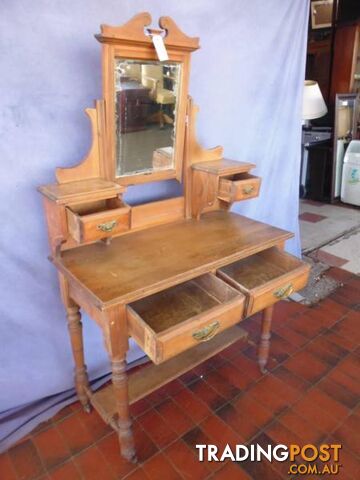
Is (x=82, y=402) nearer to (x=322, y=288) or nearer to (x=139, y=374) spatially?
(x=139, y=374)

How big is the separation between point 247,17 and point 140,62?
94 centimetres

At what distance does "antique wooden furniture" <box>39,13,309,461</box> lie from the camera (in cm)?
131

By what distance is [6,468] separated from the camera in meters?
1.56

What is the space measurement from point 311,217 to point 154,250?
3.44 metres

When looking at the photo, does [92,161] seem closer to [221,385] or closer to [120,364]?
[120,364]

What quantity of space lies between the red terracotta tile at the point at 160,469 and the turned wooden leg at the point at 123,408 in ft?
0.23

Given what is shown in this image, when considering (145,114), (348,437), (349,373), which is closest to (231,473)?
(348,437)

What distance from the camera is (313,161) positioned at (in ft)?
16.6

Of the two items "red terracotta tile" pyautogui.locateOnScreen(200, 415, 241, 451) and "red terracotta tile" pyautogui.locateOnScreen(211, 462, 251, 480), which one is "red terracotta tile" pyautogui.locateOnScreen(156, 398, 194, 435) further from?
"red terracotta tile" pyautogui.locateOnScreen(211, 462, 251, 480)

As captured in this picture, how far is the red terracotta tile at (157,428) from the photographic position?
1.68 metres

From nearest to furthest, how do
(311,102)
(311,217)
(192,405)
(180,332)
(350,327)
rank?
(180,332), (192,405), (350,327), (311,102), (311,217)

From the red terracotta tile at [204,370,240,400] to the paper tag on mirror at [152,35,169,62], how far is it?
1.61 m

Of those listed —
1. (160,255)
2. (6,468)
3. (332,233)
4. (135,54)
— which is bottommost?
(6,468)

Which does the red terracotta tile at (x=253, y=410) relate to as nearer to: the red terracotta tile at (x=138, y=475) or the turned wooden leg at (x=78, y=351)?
the red terracotta tile at (x=138, y=475)
